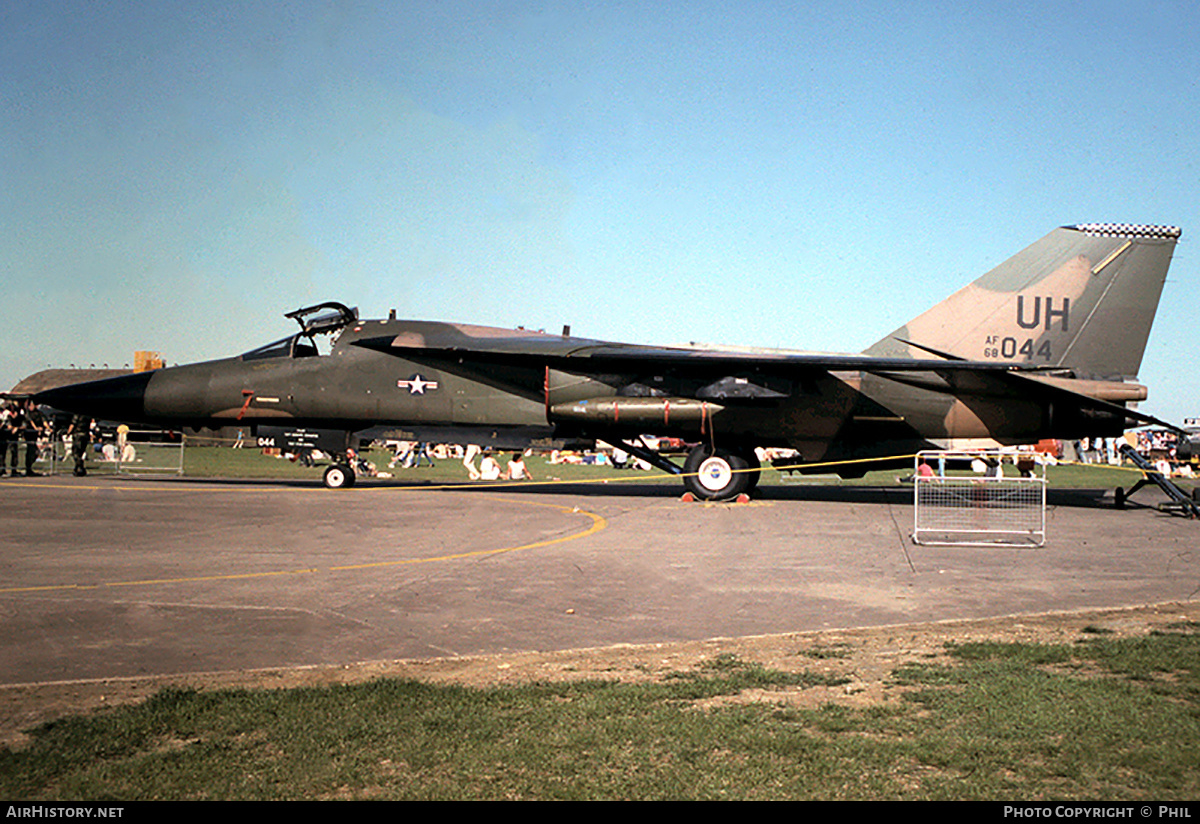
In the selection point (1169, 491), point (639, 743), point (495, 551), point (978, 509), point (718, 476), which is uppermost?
point (718, 476)

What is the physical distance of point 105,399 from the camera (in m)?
18.3

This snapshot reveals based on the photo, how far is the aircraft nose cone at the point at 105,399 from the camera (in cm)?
1827

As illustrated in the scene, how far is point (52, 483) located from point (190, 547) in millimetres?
12099

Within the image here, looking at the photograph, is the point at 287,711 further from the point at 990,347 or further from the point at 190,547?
A: the point at 990,347

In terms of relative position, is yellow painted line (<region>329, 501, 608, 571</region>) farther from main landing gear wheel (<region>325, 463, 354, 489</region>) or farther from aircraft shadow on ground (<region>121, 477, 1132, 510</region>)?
main landing gear wheel (<region>325, 463, 354, 489</region>)

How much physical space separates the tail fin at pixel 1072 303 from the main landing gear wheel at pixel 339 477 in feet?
40.1

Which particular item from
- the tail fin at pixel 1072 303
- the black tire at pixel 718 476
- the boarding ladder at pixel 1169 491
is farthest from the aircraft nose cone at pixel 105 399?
the boarding ladder at pixel 1169 491

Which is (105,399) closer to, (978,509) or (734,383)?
(734,383)

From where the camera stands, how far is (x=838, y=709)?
4531 millimetres

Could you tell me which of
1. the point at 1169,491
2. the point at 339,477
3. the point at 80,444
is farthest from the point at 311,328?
the point at 1169,491

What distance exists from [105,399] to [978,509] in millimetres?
16576

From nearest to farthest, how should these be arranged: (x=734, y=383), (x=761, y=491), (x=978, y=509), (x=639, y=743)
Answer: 1. (x=639, y=743)
2. (x=978, y=509)
3. (x=734, y=383)
4. (x=761, y=491)

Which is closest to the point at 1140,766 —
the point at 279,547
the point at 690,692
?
the point at 690,692

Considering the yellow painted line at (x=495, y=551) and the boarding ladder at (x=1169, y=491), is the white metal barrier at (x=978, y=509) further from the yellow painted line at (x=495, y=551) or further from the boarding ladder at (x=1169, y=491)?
the yellow painted line at (x=495, y=551)
